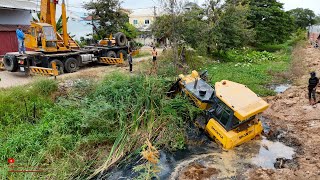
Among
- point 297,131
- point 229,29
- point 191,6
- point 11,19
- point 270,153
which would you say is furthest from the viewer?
point 229,29

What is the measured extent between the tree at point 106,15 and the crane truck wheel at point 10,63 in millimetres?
12927

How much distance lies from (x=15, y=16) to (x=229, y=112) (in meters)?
18.9

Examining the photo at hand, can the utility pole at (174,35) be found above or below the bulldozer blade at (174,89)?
above

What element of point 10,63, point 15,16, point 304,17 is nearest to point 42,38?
point 10,63

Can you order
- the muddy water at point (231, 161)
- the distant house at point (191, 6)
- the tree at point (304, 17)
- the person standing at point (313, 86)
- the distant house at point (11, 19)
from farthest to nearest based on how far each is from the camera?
the tree at point (304, 17) < the distant house at point (191, 6) < the distant house at point (11, 19) < the person standing at point (313, 86) < the muddy water at point (231, 161)

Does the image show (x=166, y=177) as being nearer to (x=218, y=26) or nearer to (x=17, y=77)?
(x=17, y=77)

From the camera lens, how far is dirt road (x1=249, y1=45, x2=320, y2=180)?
769 cm

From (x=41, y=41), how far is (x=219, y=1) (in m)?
15.0

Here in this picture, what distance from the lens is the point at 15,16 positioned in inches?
861

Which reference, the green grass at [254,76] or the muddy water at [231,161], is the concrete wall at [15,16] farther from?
the muddy water at [231,161]

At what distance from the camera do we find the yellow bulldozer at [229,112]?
Answer: 8328 mm

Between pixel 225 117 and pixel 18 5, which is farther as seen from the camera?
pixel 18 5

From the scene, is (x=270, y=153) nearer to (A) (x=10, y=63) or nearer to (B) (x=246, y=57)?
(A) (x=10, y=63)

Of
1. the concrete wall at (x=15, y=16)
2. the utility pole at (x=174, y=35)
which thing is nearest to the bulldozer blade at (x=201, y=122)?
the utility pole at (x=174, y=35)
